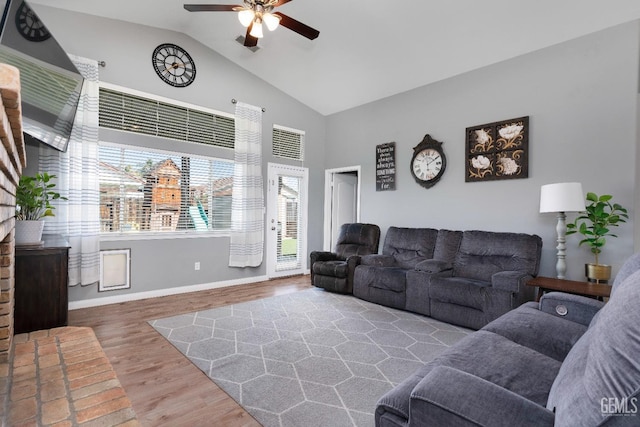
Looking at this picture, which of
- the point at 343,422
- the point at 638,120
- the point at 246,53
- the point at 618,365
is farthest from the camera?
the point at 246,53

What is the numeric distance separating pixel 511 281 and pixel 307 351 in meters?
2.03

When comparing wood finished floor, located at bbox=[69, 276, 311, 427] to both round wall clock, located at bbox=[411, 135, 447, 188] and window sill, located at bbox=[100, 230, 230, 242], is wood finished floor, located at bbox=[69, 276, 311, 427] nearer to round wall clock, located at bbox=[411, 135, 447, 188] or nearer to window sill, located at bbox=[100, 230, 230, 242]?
window sill, located at bbox=[100, 230, 230, 242]

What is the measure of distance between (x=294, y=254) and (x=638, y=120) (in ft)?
15.8

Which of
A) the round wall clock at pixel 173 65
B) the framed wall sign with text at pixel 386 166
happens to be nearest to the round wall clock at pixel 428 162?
the framed wall sign with text at pixel 386 166

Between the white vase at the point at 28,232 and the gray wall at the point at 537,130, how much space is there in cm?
427

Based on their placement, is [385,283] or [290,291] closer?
[385,283]

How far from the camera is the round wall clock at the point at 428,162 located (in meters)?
4.46

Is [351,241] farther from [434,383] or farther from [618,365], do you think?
[618,365]

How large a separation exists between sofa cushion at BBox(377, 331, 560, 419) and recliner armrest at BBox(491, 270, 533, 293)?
150 centimetres

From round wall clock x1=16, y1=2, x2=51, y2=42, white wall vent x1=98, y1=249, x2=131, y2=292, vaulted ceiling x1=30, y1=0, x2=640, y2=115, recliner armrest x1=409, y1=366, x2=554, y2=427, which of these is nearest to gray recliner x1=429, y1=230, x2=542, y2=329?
vaulted ceiling x1=30, y1=0, x2=640, y2=115

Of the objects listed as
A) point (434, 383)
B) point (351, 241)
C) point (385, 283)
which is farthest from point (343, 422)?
point (351, 241)

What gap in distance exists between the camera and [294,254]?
19.2 feet

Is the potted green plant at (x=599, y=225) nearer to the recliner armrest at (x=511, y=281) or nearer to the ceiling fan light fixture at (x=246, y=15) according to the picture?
the recliner armrest at (x=511, y=281)

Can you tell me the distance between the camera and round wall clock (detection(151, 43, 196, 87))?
4.25m
